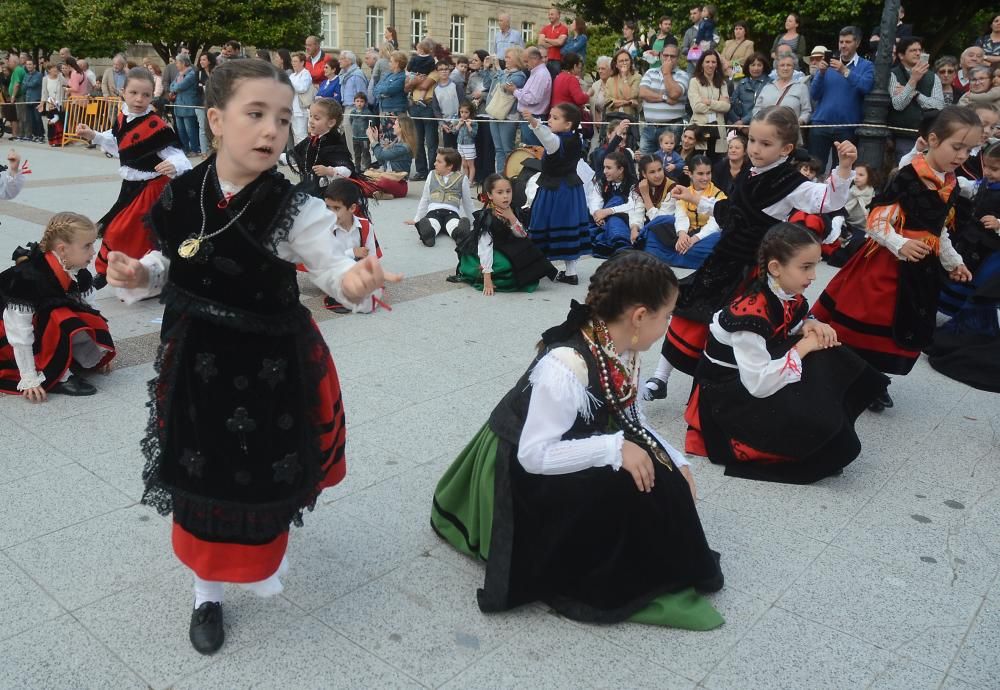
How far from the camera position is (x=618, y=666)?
2.69 meters

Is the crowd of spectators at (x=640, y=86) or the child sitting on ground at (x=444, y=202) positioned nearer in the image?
the child sitting on ground at (x=444, y=202)

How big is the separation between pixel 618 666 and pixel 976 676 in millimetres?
1081

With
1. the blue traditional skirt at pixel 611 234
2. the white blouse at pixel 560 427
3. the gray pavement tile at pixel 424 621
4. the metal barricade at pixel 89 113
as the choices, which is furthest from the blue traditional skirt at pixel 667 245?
the metal barricade at pixel 89 113

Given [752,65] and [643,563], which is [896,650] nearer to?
[643,563]

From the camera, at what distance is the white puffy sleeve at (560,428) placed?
267 centimetres

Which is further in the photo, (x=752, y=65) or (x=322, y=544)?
(x=752, y=65)

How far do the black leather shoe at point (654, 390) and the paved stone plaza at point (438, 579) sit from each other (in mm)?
277

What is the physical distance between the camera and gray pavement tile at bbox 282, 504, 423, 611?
3.06 m

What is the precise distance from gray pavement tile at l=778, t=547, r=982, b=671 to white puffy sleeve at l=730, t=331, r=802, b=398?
78 centimetres

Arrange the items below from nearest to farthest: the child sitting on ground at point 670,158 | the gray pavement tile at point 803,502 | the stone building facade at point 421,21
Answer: the gray pavement tile at point 803,502
the child sitting on ground at point 670,158
the stone building facade at point 421,21

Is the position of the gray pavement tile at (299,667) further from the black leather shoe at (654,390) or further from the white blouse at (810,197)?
the white blouse at (810,197)

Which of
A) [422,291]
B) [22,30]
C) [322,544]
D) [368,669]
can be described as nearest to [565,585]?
[368,669]

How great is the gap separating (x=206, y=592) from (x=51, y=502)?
4.01 ft

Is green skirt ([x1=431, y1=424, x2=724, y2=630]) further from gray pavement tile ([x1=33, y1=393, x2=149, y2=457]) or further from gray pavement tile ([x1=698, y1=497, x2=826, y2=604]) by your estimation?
gray pavement tile ([x1=33, y1=393, x2=149, y2=457])
